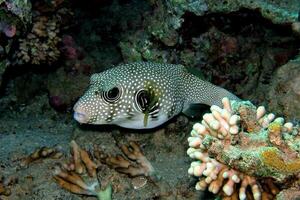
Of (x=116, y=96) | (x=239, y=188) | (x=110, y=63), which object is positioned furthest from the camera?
(x=110, y=63)

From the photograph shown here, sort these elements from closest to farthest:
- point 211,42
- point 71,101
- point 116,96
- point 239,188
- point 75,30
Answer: point 239,188
point 116,96
point 211,42
point 71,101
point 75,30

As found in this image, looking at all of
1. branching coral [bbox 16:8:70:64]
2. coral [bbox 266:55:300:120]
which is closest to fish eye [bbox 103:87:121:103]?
coral [bbox 266:55:300:120]

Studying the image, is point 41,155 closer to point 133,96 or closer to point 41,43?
point 133,96

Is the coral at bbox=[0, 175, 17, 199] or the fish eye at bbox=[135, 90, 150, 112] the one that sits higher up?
the fish eye at bbox=[135, 90, 150, 112]

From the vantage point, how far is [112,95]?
5.18 meters

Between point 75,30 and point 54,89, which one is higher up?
point 75,30

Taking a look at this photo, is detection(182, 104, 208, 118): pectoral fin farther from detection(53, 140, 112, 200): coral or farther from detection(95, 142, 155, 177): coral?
detection(53, 140, 112, 200): coral

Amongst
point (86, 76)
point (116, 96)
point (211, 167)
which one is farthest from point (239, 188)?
point (86, 76)

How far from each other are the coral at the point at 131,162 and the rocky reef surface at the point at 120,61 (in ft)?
0.05

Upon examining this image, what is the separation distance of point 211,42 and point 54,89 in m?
3.14

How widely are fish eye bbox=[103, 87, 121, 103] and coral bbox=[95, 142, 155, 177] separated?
2.62ft

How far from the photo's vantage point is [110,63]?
306 inches

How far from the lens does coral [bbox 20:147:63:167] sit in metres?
5.50

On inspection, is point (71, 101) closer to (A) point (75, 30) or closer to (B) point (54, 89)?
(B) point (54, 89)
